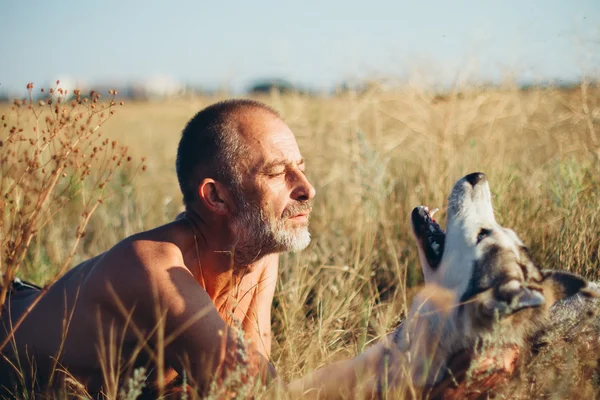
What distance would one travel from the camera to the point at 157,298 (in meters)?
2.50

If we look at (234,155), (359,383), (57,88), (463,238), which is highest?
(57,88)

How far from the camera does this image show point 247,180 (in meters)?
3.04

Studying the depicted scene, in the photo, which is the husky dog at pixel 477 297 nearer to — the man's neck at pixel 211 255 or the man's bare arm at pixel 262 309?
the man's bare arm at pixel 262 309

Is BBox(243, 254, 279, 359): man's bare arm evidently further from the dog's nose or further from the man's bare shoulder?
the dog's nose

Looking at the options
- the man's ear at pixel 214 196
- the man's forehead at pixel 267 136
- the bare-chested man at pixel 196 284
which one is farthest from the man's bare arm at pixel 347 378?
the man's forehead at pixel 267 136

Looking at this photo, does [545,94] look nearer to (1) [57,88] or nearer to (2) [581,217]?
(2) [581,217]

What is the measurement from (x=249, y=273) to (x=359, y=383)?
43.6 inches

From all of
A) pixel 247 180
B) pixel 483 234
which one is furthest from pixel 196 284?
pixel 483 234

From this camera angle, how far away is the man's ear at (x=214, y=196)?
301 cm

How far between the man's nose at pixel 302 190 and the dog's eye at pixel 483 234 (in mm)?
856

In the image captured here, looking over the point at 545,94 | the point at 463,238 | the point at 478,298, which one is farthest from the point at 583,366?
the point at 545,94

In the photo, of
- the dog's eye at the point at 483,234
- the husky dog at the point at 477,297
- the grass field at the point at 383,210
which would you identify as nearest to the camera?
the husky dog at the point at 477,297

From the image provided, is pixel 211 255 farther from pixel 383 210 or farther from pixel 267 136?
pixel 383 210

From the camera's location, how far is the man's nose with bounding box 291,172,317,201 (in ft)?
10.1
